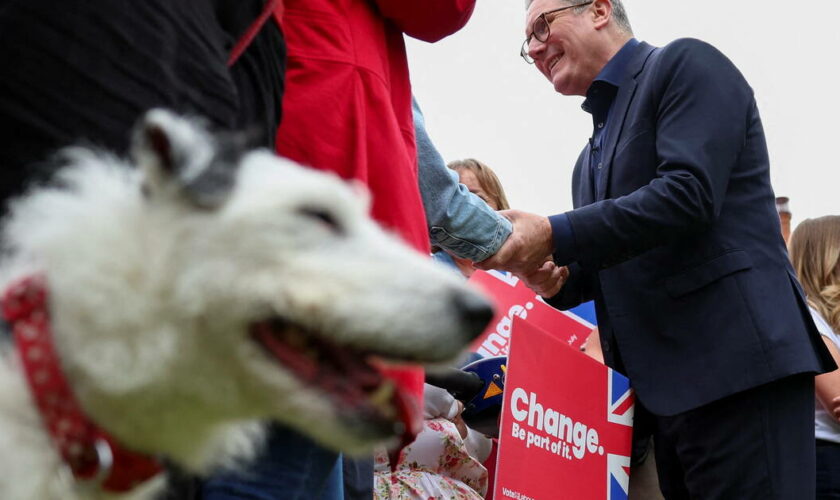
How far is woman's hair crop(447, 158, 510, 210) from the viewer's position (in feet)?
14.0

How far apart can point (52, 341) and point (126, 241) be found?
0.14 meters

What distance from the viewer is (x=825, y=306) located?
4441mm

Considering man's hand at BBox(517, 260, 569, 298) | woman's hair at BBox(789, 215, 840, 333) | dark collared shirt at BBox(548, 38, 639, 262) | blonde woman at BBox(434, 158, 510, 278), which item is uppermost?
dark collared shirt at BBox(548, 38, 639, 262)

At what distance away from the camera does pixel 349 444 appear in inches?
39.4

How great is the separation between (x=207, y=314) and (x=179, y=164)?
17cm

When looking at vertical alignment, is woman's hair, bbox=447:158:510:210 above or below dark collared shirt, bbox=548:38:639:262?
below

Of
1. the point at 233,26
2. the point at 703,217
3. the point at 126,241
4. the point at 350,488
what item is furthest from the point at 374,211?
the point at 703,217

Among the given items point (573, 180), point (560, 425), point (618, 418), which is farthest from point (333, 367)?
point (573, 180)

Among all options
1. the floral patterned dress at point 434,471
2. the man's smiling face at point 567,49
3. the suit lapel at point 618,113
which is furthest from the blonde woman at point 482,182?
the floral patterned dress at point 434,471

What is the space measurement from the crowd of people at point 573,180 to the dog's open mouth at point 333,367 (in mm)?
183

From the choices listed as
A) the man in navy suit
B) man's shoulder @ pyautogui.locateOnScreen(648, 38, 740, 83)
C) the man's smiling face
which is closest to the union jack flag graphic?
the man in navy suit

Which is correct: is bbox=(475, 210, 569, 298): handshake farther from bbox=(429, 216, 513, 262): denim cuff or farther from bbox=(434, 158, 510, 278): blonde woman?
bbox=(434, 158, 510, 278): blonde woman

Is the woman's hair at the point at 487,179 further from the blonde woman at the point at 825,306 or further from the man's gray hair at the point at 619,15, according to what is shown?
the blonde woman at the point at 825,306

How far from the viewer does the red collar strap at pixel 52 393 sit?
993 mm
